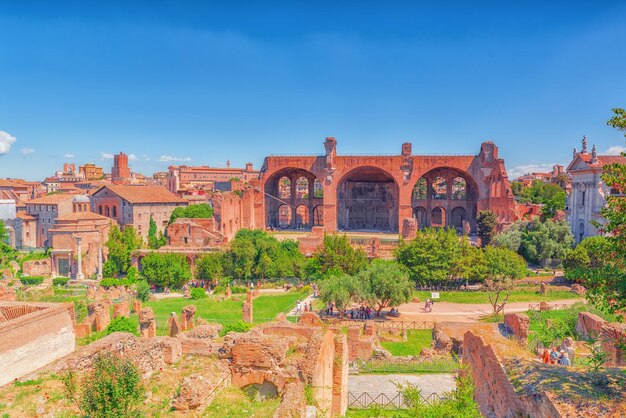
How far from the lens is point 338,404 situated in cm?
1081

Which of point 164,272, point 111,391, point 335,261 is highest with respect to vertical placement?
point 111,391

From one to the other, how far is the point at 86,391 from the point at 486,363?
7.38m

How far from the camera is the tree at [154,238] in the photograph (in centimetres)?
3900

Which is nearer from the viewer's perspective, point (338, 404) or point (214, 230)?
point (338, 404)

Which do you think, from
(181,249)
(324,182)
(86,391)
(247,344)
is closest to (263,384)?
(247,344)

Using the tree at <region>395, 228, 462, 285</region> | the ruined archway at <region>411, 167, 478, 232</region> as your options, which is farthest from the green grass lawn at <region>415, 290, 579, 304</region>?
the ruined archway at <region>411, 167, 478, 232</region>

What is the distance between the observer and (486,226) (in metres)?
38.7

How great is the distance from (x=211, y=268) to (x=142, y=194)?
17.7 metres

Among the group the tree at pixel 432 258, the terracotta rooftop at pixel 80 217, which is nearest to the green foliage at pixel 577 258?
the tree at pixel 432 258

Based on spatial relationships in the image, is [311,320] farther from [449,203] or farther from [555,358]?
[449,203]

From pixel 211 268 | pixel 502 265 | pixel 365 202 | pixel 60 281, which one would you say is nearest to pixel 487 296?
pixel 502 265

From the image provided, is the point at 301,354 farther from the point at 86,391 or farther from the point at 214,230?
the point at 214,230

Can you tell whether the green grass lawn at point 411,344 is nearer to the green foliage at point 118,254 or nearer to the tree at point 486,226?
the tree at point 486,226

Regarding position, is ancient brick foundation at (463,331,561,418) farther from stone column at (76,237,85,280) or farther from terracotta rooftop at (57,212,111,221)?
terracotta rooftop at (57,212,111,221)
